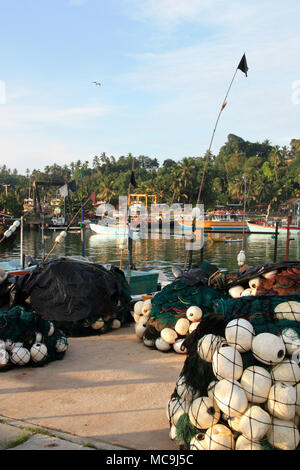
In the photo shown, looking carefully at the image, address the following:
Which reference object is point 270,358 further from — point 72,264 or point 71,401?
point 72,264

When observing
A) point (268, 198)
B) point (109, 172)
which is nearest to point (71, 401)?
point (268, 198)

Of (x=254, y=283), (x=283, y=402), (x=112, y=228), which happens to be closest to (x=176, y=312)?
(x=254, y=283)

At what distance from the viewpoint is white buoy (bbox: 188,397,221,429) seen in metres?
3.40

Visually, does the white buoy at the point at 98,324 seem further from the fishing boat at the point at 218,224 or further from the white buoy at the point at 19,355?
the fishing boat at the point at 218,224

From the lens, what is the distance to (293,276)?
594 cm

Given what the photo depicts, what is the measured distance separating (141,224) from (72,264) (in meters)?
51.6

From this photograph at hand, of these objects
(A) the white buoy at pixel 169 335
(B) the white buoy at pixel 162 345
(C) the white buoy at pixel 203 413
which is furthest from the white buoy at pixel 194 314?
(C) the white buoy at pixel 203 413

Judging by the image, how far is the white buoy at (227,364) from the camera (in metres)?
3.39

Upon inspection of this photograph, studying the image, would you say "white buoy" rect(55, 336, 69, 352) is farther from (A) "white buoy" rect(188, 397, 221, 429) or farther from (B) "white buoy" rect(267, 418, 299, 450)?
(B) "white buoy" rect(267, 418, 299, 450)

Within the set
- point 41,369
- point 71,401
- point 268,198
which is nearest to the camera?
point 71,401

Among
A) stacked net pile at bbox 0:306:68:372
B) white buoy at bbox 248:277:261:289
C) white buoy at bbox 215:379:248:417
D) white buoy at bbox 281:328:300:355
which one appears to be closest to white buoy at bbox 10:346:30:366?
stacked net pile at bbox 0:306:68:372

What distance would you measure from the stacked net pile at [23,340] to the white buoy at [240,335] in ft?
10.1

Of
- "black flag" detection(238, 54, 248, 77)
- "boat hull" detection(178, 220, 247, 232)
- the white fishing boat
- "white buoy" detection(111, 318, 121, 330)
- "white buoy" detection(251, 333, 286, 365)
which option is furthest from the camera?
"boat hull" detection(178, 220, 247, 232)

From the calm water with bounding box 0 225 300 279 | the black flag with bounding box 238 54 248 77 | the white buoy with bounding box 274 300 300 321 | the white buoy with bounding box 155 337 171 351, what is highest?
the black flag with bounding box 238 54 248 77
